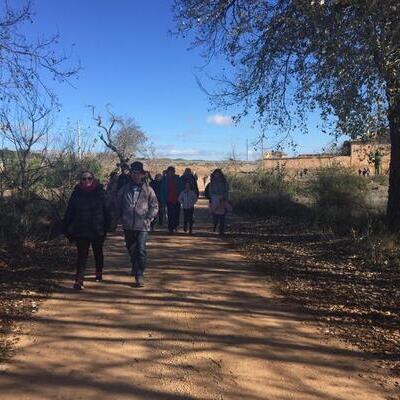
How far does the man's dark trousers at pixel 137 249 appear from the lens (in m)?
8.25

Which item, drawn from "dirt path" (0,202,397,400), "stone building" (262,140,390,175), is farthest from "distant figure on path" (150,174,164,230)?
"dirt path" (0,202,397,400)

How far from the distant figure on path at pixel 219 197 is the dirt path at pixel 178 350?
5.76 metres

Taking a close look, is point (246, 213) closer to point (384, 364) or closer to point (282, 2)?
point (282, 2)

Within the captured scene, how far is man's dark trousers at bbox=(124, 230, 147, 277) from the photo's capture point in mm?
8251

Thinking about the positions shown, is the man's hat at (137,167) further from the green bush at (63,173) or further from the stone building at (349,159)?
the green bush at (63,173)

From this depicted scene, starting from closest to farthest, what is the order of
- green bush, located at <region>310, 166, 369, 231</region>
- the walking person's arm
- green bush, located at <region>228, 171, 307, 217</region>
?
the walking person's arm, green bush, located at <region>310, 166, 369, 231</region>, green bush, located at <region>228, 171, 307, 217</region>

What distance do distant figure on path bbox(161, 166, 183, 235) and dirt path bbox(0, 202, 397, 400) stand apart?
6.32 metres

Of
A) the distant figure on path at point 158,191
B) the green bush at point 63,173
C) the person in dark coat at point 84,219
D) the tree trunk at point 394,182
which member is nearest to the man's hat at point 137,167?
the person in dark coat at point 84,219

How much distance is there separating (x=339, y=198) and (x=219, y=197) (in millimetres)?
4651

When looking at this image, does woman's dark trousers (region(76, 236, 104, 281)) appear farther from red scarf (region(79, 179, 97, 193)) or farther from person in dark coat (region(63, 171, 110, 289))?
red scarf (region(79, 179, 97, 193))

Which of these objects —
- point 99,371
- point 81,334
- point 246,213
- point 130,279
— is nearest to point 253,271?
point 130,279

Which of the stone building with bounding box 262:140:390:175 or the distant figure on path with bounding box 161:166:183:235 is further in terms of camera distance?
the distant figure on path with bounding box 161:166:183:235

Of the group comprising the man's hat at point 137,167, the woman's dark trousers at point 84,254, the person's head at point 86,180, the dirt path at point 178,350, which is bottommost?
the dirt path at point 178,350

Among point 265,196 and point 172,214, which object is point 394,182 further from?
point 265,196
